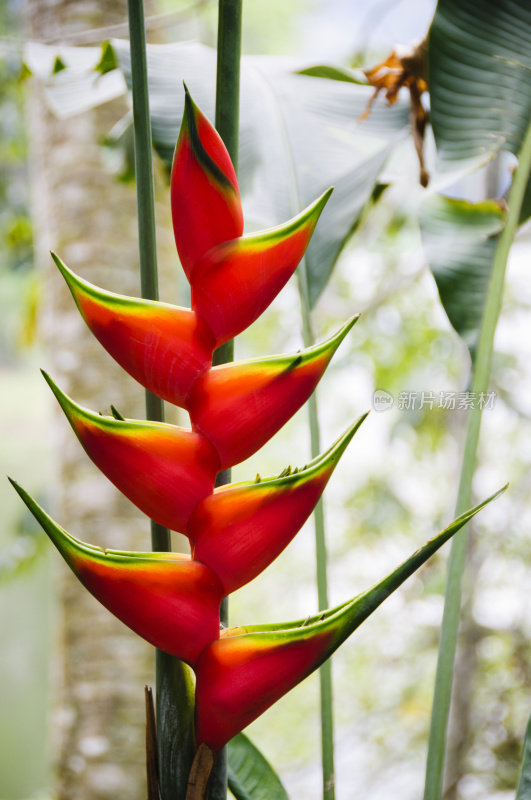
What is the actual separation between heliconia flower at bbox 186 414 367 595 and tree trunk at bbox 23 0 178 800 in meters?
0.72

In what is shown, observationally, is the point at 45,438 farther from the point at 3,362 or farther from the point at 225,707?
the point at 225,707

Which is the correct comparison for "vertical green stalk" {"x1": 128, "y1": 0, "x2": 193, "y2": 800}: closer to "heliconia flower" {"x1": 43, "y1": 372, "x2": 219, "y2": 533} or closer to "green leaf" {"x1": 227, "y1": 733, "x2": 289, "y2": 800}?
"heliconia flower" {"x1": 43, "y1": 372, "x2": 219, "y2": 533}

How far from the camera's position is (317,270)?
1.71 feet

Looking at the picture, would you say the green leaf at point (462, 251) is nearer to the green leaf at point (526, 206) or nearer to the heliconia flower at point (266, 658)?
the green leaf at point (526, 206)

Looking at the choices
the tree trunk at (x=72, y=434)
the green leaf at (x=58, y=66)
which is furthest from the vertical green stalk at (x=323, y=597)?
the tree trunk at (x=72, y=434)

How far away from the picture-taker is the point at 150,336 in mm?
250

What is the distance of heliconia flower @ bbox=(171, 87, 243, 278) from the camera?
0.85 ft

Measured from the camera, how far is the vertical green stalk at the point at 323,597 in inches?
14.9

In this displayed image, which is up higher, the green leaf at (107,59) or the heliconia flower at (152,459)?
the green leaf at (107,59)

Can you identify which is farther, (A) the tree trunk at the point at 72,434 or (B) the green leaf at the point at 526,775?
(A) the tree trunk at the point at 72,434

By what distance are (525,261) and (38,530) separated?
141 centimetres

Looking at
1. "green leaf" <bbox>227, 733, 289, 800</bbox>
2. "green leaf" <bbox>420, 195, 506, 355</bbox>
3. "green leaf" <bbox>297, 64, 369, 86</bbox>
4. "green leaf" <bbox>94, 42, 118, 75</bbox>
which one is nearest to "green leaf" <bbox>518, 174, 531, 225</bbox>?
"green leaf" <bbox>420, 195, 506, 355</bbox>

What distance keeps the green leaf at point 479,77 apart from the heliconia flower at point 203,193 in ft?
0.97

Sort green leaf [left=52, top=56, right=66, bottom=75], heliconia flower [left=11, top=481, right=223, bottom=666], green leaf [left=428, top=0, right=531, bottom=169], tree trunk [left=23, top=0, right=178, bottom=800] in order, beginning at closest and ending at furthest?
1. heliconia flower [left=11, top=481, right=223, bottom=666]
2. green leaf [left=428, top=0, right=531, bottom=169]
3. green leaf [left=52, top=56, right=66, bottom=75]
4. tree trunk [left=23, top=0, right=178, bottom=800]
